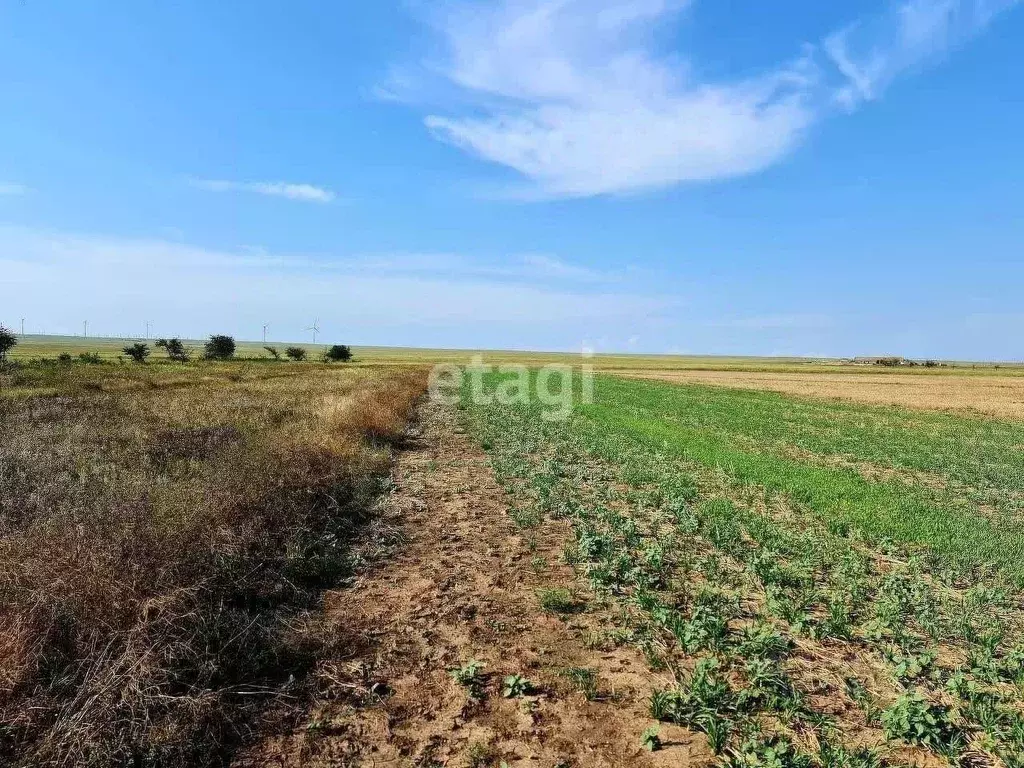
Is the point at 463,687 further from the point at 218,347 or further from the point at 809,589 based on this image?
the point at 218,347

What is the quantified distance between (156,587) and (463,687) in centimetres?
288

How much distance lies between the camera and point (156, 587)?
5.04 metres

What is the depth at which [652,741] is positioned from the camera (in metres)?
4.01

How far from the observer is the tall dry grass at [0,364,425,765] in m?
3.77

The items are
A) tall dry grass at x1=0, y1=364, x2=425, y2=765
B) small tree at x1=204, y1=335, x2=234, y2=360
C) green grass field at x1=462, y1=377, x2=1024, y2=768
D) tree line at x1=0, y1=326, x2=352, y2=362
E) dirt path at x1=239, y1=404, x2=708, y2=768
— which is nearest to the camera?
tall dry grass at x1=0, y1=364, x2=425, y2=765

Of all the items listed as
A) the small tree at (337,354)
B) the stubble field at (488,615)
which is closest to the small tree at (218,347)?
the small tree at (337,354)

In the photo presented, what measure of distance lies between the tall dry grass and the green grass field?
3259 mm

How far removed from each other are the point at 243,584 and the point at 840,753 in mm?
5520

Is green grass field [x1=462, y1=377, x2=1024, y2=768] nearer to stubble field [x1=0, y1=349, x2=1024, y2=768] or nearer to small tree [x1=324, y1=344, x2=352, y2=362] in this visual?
stubble field [x1=0, y1=349, x2=1024, y2=768]

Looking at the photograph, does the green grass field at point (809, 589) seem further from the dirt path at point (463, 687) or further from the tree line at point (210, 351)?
the tree line at point (210, 351)

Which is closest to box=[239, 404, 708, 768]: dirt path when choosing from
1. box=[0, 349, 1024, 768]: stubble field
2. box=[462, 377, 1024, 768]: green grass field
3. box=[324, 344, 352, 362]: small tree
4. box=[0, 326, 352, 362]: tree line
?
box=[0, 349, 1024, 768]: stubble field

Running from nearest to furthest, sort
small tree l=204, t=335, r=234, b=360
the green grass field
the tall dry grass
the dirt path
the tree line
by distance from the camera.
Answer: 1. the tall dry grass
2. the dirt path
3. the green grass field
4. the tree line
5. small tree l=204, t=335, r=234, b=360

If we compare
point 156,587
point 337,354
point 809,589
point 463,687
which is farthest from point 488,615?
A: point 337,354

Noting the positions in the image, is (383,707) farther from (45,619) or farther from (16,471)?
(16,471)
